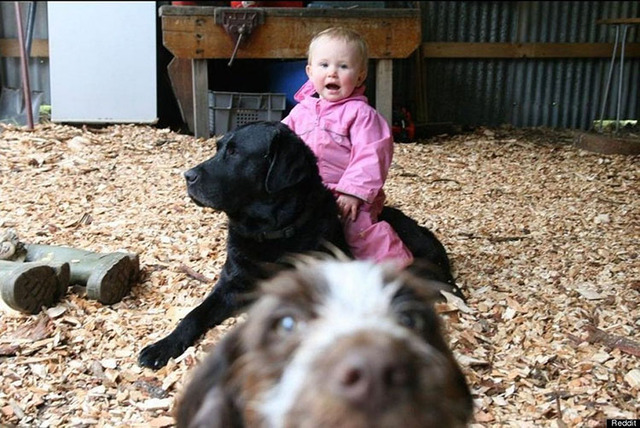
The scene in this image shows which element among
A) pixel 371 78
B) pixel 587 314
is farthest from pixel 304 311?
pixel 371 78

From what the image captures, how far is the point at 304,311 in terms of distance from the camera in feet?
5.37

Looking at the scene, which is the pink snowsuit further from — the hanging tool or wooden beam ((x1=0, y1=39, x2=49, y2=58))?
wooden beam ((x1=0, y1=39, x2=49, y2=58))

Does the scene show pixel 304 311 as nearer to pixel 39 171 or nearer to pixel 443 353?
pixel 443 353

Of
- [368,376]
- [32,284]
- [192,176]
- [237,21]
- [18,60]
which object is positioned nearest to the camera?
[368,376]

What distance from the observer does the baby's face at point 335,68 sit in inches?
163

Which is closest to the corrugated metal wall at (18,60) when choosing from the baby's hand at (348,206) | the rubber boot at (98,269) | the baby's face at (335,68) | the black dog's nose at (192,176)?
the rubber boot at (98,269)

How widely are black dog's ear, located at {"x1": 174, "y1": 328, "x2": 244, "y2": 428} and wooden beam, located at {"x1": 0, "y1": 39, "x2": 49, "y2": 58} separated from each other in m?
9.27

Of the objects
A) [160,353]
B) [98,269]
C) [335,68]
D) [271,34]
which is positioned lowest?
[160,353]

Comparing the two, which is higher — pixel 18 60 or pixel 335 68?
pixel 335 68

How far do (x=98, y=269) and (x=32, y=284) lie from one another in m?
0.35

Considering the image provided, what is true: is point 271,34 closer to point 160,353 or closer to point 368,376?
point 160,353

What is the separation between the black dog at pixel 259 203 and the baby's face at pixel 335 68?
53 centimetres

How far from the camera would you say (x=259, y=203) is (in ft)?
12.3

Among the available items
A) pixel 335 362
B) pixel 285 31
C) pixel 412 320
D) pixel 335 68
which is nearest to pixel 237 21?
pixel 285 31
